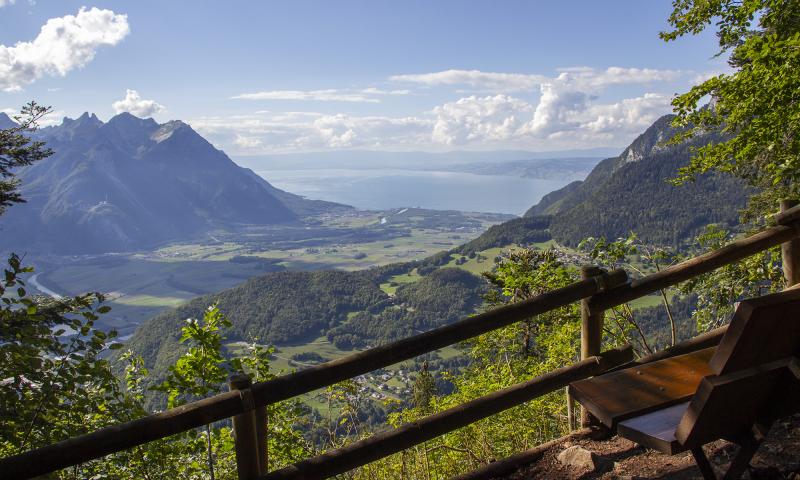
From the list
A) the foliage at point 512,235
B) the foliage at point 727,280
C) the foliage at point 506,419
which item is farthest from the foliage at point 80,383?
the foliage at point 512,235

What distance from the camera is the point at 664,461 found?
3824mm

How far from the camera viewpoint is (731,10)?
7.79m

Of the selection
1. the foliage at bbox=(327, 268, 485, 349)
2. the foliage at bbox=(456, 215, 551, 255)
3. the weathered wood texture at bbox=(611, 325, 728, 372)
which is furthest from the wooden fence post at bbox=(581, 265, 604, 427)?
the foliage at bbox=(456, 215, 551, 255)

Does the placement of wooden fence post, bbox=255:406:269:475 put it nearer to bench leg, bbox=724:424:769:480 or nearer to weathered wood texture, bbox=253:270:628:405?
weathered wood texture, bbox=253:270:628:405

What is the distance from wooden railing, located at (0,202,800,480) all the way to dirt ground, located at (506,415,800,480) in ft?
1.30

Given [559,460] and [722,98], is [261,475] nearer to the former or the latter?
[559,460]

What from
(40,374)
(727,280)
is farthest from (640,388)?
(727,280)

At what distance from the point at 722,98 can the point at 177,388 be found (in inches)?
289

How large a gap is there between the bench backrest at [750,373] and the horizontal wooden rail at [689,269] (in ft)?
5.45

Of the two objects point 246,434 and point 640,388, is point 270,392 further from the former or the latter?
point 640,388

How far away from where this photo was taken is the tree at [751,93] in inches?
259

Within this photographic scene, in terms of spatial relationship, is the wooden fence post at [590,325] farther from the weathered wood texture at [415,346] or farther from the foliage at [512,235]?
the foliage at [512,235]

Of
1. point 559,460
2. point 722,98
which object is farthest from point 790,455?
point 722,98

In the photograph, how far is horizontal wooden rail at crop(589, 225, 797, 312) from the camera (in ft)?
13.7
